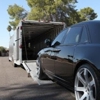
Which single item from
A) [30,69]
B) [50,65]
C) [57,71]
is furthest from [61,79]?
[30,69]

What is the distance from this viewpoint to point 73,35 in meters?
5.50

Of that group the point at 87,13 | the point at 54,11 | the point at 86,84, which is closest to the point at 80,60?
the point at 86,84

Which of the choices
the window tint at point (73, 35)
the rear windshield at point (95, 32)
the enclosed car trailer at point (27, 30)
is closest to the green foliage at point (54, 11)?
the enclosed car trailer at point (27, 30)

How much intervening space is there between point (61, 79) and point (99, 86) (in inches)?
64.6

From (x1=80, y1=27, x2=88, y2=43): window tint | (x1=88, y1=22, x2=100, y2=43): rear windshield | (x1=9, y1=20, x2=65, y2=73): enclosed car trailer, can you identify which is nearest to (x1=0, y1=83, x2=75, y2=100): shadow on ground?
(x1=80, y1=27, x2=88, y2=43): window tint

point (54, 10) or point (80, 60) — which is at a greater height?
point (54, 10)

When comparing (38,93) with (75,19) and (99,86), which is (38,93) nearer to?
(99,86)

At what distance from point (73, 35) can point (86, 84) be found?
4.60ft

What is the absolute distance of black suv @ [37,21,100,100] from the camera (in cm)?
418

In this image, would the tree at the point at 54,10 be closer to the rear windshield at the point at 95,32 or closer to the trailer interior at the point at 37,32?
the trailer interior at the point at 37,32

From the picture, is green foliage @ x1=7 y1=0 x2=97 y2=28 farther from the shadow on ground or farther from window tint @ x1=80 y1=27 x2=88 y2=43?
window tint @ x1=80 y1=27 x2=88 y2=43

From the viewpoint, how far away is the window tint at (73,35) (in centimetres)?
524

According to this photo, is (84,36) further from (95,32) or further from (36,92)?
(36,92)

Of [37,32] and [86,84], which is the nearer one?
[86,84]
